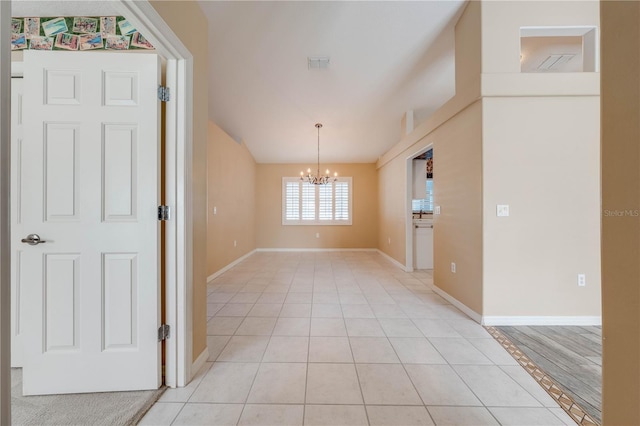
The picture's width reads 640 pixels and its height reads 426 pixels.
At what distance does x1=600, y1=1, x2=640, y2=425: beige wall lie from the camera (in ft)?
2.46

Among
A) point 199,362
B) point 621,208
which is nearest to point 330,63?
point 621,208

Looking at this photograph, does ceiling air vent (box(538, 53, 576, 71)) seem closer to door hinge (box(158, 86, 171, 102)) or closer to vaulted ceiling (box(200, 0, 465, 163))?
vaulted ceiling (box(200, 0, 465, 163))

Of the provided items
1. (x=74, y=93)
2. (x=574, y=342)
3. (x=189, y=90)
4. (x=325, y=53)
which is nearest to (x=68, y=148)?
(x=74, y=93)

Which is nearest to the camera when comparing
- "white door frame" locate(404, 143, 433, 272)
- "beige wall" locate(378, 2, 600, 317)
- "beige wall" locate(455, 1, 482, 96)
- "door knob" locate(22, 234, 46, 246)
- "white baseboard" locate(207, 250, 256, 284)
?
"door knob" locate(22, 234, 46, 246)

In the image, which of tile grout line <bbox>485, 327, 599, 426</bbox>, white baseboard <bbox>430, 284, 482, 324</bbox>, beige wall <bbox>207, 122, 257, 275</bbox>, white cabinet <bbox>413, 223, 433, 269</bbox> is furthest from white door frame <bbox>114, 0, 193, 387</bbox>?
white cabinet <bbox>413, 223, 433, 269</bbox>

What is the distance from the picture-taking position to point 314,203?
7977mm

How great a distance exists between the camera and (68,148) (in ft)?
5.22

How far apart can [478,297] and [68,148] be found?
11.8ft

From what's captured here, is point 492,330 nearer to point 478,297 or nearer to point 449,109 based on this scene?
point 478,297

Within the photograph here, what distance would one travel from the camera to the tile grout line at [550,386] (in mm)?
1472

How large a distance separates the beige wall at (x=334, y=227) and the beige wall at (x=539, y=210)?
5229 millimetres

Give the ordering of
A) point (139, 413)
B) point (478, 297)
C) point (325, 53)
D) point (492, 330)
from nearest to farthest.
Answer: point (139, 413) < point (492, 330) < point (478, 297) < point (325, 53)

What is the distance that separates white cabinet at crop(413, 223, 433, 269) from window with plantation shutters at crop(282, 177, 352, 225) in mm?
2758

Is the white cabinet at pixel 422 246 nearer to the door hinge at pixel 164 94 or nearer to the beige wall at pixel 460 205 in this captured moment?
the beige wall at pixel 460 205
